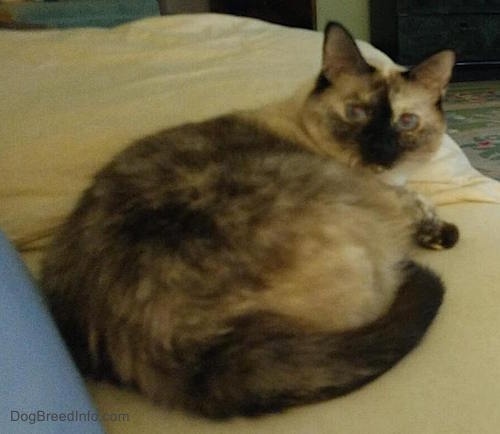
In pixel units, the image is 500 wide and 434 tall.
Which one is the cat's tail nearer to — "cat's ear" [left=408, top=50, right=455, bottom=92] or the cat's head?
the cat's head

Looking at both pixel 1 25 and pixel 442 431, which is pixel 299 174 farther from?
pixel 1 25

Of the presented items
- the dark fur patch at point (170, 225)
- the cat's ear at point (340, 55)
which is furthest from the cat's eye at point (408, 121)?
the dark fur patch at point (170, 225)

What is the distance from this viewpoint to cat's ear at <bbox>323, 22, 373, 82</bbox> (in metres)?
1.31

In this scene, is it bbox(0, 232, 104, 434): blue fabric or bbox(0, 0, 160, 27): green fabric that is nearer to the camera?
bbox(0, 232, 104, 434): blue fabric

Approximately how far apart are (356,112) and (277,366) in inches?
26.6

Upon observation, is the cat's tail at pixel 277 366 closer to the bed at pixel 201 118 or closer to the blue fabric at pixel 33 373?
the bed at pixel 201 118

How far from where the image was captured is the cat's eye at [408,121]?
4.25 ft

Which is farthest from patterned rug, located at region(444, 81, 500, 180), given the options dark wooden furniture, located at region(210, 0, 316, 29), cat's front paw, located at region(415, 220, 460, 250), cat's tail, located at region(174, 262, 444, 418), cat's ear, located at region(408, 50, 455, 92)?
cat's tail, located at region(174, 262, 444, 418)

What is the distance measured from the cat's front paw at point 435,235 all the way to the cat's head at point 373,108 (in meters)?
0.15

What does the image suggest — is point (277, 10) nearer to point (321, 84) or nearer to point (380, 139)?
point (321, 84)

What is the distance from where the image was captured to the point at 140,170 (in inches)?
42.2

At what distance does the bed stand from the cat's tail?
3 cm

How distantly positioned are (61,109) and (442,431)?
0.99 metres

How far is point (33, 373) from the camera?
2.07 feet
